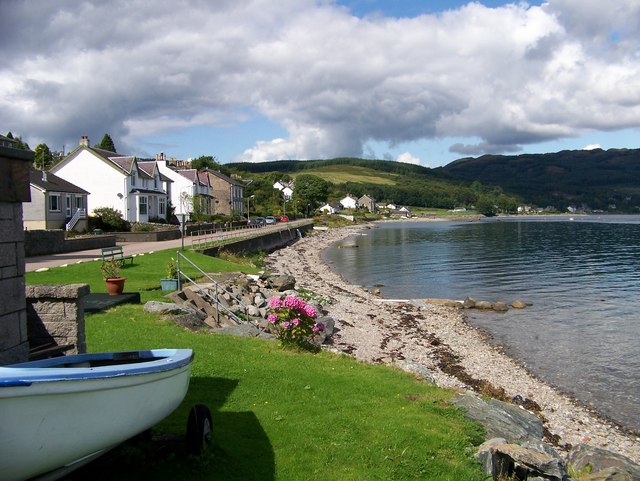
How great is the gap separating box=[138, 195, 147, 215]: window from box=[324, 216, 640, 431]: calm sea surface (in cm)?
2338

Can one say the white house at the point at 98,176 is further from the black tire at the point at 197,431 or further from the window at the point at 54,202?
the black tire at the point at 197,431

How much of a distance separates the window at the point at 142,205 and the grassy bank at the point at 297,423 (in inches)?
2016

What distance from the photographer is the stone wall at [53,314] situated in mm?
8828

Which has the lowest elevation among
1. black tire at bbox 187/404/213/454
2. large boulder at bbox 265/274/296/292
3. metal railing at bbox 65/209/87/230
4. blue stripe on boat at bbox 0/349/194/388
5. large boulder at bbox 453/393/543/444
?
large boulder at bbox 453/393/543/444

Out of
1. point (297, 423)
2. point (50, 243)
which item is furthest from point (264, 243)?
point (297, 423)

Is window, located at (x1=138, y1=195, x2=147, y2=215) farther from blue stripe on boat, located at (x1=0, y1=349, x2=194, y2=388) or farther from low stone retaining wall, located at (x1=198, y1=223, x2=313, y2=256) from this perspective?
blue stripe on boat, located at (x1=0, y1=349, x2=194, y2=388)

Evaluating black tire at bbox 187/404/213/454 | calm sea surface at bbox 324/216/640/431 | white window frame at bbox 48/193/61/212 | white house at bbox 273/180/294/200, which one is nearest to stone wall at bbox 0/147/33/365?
black tire at bbox 187/404/213/454

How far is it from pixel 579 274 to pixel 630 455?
Result: 37.3 m

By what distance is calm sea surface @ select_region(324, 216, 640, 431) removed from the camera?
19594mm

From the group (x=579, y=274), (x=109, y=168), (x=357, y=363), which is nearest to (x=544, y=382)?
(x=357, y=363)

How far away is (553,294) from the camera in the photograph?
3709 centimetres

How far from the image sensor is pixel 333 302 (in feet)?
104

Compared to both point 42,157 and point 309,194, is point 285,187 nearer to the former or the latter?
point 309,194

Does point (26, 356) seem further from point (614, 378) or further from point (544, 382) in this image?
point (614, 378)
